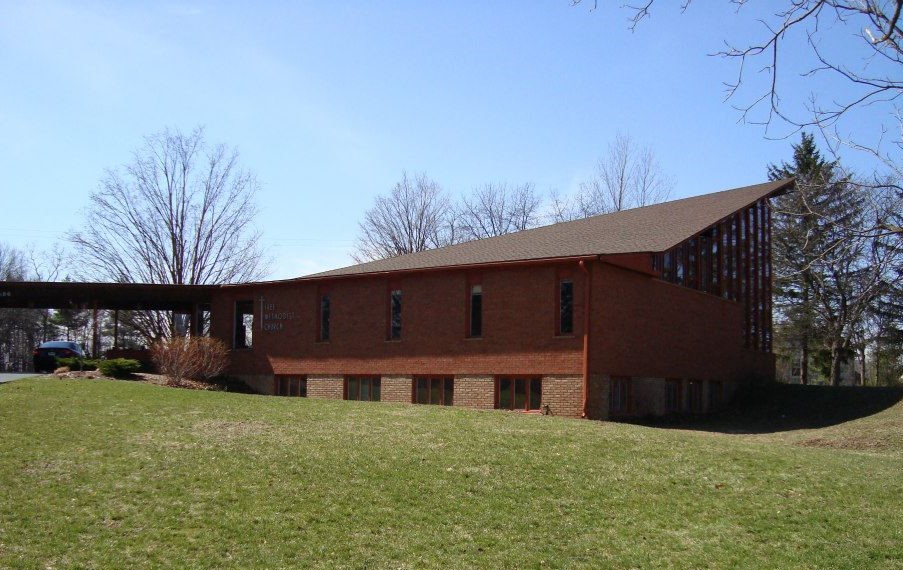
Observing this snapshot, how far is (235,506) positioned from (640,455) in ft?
23.7

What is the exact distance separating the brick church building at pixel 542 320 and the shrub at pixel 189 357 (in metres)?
2.08

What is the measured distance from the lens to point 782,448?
1806 cm

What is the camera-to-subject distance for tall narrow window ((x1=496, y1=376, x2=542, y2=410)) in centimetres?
2445

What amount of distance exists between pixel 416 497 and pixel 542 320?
42.8 ft

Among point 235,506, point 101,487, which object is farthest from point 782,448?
point 101,487

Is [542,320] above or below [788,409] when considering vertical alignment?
above

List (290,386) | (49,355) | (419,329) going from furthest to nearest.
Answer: (49,355) < (290,386) < (419,329)

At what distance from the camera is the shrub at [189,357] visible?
28031 millimetres

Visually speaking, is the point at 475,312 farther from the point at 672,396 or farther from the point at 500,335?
the point at 672,396

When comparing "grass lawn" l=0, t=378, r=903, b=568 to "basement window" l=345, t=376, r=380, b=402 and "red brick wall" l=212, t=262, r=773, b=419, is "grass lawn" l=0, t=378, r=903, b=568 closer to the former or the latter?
"red brick wall" l=212, t=262, r=773, b=419

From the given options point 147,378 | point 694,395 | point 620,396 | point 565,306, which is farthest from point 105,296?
point 694,395

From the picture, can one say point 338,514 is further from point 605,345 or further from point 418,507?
point 605,345

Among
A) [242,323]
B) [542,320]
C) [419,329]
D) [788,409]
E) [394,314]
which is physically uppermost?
[394,314]

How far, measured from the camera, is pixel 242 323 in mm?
34312
